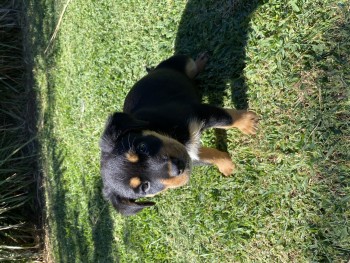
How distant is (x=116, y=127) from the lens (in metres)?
3.10

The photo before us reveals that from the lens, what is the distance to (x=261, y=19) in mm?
3715

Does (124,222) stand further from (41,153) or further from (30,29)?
(30,29)

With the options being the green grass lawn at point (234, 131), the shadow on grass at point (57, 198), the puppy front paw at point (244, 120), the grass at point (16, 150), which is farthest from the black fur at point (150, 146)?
the grass at point (16, 150)

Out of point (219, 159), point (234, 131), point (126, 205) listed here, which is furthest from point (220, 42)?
point (126, 205)

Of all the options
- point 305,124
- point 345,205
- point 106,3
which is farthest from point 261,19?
point 106,3

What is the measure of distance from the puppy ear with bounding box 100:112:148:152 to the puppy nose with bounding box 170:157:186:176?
390 mm

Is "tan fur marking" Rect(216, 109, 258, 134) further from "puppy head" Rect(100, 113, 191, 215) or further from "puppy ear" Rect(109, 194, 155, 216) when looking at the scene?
"puppy ear" Rect(109, 194, 155, 216)

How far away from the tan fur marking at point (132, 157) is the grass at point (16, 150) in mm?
4160

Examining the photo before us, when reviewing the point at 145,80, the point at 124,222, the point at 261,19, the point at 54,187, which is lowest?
the point at 54,187

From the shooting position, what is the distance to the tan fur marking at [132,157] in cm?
301

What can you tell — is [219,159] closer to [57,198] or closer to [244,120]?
[244,120]

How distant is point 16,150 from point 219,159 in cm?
430

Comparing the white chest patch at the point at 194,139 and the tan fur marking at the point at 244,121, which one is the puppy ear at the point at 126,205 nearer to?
the white chest patch at the point at 194,139

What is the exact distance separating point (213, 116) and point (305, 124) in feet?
2.48
